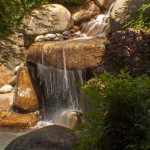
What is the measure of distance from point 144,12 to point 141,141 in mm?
7699

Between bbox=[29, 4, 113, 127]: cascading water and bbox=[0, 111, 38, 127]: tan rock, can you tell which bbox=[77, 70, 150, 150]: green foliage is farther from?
bbox=[0, 111, 38, 127]: tan rock

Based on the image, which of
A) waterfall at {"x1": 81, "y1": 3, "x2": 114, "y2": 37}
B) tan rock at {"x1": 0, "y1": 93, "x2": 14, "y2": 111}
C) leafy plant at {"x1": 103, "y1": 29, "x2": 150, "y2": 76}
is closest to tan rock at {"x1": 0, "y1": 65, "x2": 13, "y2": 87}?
tan rock at {"x1": 0, "y1": 93, "x2": 14, "y2": 111}

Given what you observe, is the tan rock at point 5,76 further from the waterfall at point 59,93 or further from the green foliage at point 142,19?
the green foliage at point 142,19

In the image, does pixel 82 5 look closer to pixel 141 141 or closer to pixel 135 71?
pixel 135 71

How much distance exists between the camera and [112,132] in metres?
4.15

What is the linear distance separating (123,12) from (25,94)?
12.1 ft

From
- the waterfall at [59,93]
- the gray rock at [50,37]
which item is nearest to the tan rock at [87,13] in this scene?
the gray rock at [50,37]

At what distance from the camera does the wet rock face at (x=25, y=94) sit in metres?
12.2

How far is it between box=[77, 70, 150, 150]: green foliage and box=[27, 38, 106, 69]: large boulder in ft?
17.4

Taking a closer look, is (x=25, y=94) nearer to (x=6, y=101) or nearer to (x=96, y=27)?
(x=6, y=101)

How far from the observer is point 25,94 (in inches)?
484

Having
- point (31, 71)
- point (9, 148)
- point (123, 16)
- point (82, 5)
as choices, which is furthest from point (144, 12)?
point (9, 148)

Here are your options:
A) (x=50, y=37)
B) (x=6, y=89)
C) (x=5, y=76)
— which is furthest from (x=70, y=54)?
(x=5, y=76)

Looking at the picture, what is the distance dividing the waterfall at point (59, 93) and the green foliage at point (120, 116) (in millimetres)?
6701
